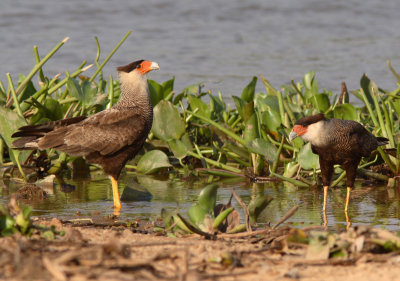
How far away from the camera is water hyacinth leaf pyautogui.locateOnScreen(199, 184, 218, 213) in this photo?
4.32 m

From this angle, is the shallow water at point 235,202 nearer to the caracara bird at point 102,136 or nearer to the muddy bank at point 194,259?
the caracara bird at point 102,136

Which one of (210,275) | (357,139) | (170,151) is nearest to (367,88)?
(357,139)

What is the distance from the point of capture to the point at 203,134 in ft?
25.2

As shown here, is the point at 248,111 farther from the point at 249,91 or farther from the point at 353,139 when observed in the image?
the point at 353,139

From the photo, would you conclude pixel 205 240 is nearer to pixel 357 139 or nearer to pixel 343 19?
pixel 357 139

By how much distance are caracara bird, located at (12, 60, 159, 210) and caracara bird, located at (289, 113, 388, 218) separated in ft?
4.82

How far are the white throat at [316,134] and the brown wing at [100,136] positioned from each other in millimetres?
1527

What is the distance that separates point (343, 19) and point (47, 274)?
1360 cm

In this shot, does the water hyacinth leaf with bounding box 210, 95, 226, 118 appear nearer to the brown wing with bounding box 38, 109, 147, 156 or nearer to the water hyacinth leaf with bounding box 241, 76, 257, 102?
the water hyacinth leaf with bounding box 241, 76, 257, 102

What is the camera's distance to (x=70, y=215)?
18.2ft

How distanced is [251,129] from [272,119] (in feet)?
1.40

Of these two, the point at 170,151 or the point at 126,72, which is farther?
the point at 170,151

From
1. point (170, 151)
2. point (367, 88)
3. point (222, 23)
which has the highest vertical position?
point (222, 23)

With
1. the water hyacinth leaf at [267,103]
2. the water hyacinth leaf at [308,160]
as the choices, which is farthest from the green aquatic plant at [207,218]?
the water hyacinth leaf at [267,103]
